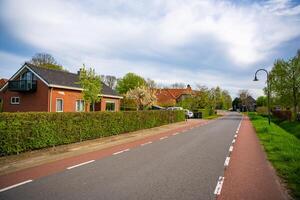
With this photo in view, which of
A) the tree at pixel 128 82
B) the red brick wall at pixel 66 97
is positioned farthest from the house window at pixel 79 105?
the tree at pixel 128 82

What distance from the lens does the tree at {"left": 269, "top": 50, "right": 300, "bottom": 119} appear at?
45.3m

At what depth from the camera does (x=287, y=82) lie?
46.0m

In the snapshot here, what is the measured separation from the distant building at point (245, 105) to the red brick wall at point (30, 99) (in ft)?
348

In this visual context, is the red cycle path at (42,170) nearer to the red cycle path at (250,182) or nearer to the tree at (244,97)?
the red cycle path at (250,182)

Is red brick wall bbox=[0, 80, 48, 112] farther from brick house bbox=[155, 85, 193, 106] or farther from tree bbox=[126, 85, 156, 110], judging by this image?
brick house bbox=[155, 85, 193, 106]

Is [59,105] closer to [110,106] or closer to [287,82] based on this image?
[110,106]

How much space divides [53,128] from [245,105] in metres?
123

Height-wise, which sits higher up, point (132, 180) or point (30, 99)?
point (30, 99)

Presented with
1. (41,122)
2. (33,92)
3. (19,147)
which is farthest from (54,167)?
(33,92)

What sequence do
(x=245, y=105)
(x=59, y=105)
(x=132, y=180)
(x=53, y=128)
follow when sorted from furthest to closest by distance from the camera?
(x=245, y=105), (x=59, y=105), (x=53, y=128), (x=132, y=180)

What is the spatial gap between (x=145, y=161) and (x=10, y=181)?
4.27 m

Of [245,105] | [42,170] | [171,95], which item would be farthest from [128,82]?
[42,170]

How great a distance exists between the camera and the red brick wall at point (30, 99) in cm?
3094

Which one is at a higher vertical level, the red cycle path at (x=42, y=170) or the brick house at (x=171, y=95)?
the brick house at (x=171, y=95)
